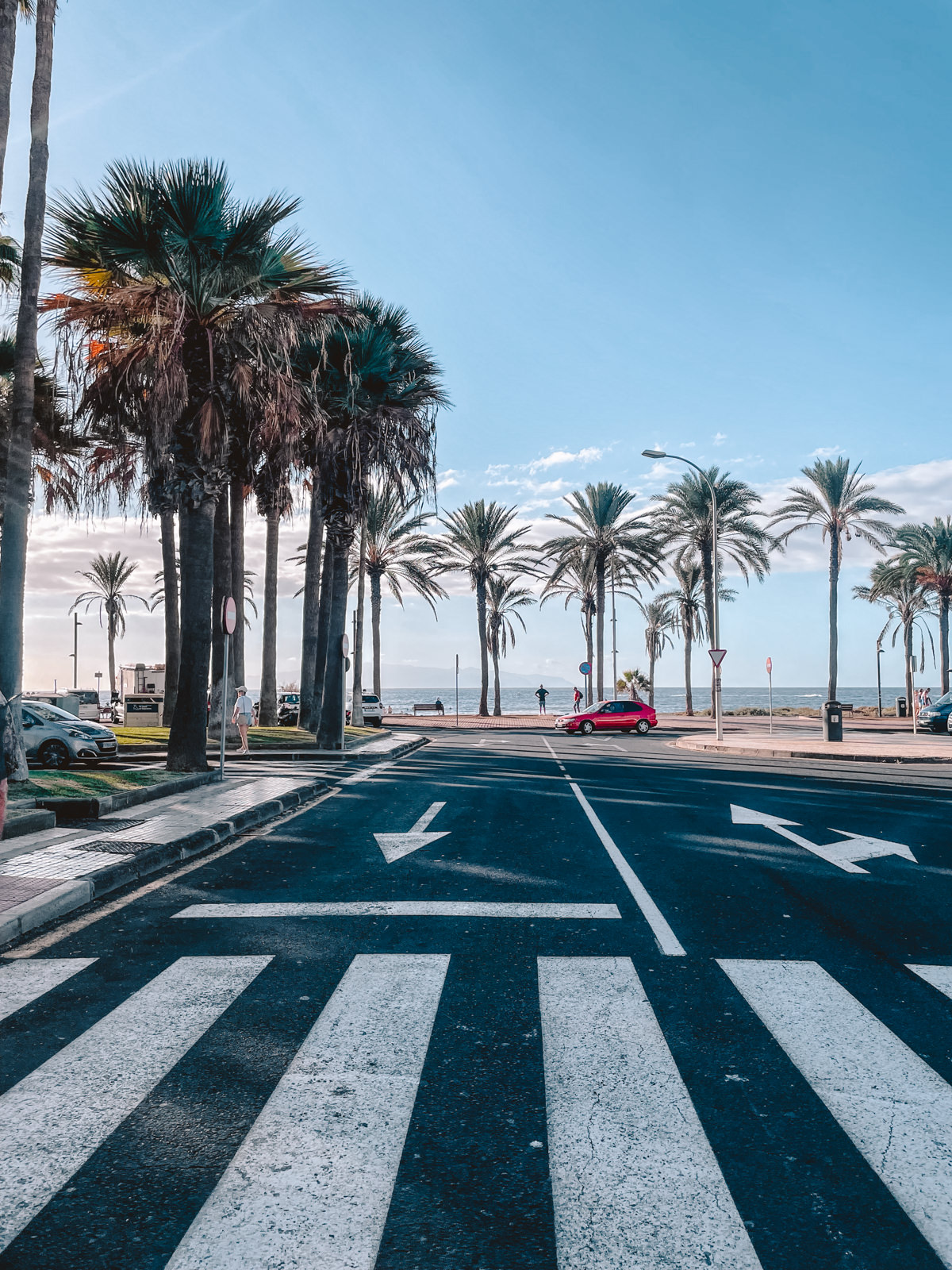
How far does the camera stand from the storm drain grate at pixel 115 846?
28.1ft

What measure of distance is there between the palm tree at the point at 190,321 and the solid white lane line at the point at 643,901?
25.4ft

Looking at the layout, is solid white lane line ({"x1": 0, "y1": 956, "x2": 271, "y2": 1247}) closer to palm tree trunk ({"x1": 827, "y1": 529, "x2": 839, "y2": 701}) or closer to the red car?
the red car

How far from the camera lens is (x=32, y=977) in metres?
5.21

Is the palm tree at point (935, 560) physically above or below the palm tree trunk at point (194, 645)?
above

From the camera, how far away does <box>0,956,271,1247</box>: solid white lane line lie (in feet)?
9.90

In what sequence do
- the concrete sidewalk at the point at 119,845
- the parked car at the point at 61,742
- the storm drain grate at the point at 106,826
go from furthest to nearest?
the parked car at the point at 61,742, the storm drain grate at the point at 106,826, the concrete sidewalk at the point at 119,845

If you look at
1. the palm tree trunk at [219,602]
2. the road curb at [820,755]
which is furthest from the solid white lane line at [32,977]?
the road curb at [820,755]

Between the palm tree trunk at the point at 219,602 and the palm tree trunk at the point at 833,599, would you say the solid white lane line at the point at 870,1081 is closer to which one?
the palm tree trunk at the point at 219,602

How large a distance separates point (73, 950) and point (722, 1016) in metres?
3.85

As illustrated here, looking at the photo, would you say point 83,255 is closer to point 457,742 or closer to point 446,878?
point 446,878

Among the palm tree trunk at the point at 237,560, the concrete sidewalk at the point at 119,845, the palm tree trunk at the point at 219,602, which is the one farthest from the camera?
the palm tree trunk at the point at 237,560

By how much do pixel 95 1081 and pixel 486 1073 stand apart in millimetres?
1555

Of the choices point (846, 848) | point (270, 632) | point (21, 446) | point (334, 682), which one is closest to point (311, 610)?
point (270, 632)

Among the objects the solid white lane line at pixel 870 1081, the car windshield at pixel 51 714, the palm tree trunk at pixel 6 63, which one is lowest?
the solid white lane line at pixel 870 1081
